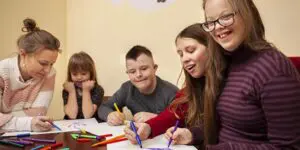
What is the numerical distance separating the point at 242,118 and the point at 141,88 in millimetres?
771

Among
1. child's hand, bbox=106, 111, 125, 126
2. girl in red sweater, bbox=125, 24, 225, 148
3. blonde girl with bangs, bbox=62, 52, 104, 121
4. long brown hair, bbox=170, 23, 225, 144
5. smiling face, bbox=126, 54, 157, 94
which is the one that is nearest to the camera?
long brown hair, bbox=170, 23, 225, 144

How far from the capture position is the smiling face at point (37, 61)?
115 centimetres

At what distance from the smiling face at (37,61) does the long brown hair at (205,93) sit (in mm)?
571

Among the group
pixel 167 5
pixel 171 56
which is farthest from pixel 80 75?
pixel 167 5

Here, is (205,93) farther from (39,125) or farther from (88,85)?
(88,85)

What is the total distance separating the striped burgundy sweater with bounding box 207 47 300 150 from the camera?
0.54 meters

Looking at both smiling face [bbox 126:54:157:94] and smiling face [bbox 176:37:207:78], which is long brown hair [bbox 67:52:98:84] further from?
smiling face [bbox 176:37:207:78]

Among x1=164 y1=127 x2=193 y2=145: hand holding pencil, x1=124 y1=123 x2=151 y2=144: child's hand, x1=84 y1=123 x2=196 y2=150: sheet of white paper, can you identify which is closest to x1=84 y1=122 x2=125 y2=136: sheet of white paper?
x1=84 y1=123 x2=196 y2=150: sheet of white paper

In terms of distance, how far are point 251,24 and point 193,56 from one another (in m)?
0.33

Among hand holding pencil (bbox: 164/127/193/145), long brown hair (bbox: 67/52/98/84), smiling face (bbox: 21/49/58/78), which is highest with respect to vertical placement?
smiling face (bbox: 21/49/58/78)

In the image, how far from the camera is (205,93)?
76 centimetres

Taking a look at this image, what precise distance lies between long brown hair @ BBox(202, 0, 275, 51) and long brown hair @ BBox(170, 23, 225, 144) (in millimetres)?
113

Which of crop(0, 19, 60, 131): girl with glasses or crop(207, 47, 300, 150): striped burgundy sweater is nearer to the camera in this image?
crop(207, 47, 300, 150): striped burgundy sweater

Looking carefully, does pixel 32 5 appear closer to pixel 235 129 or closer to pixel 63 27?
pixel 63 27
